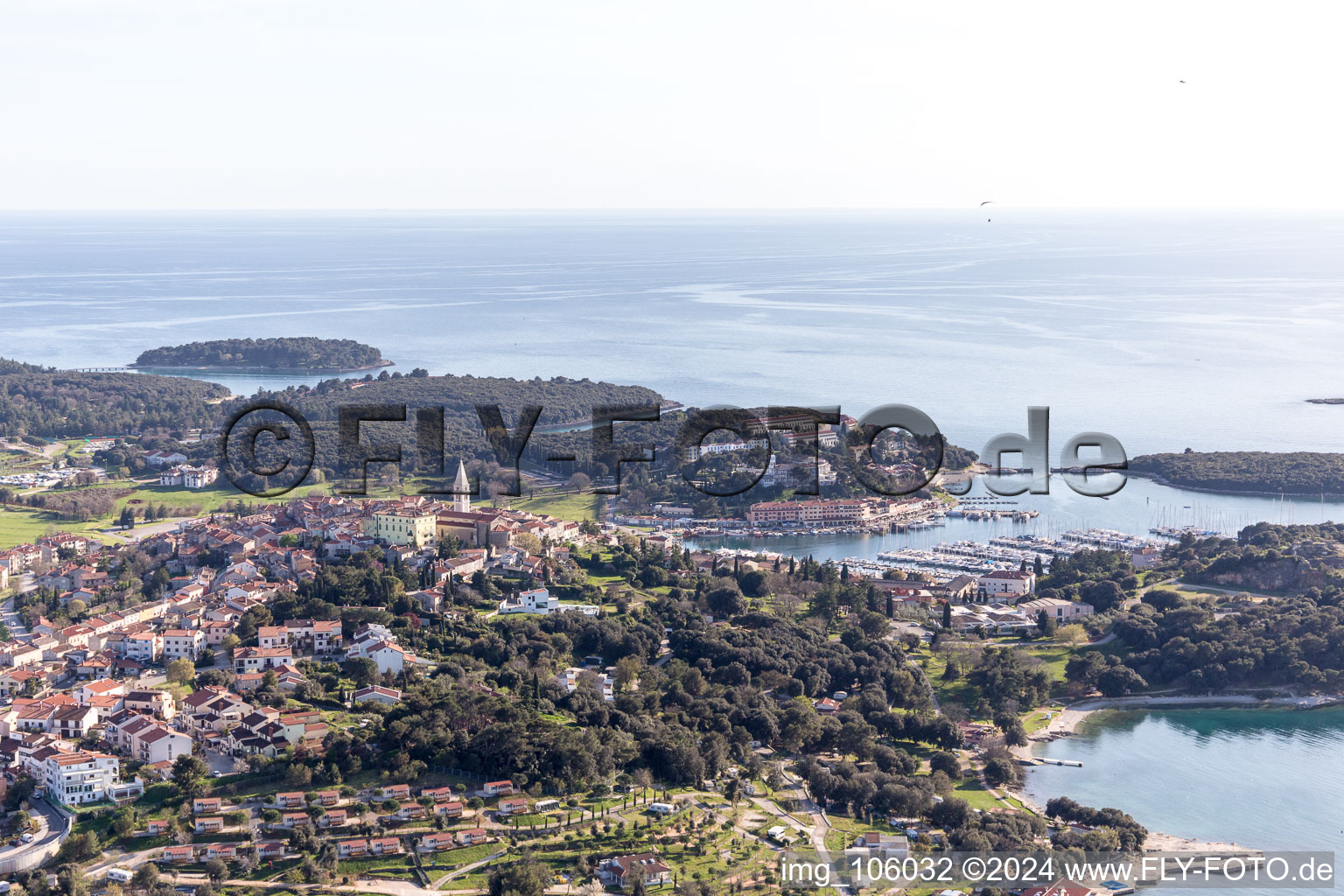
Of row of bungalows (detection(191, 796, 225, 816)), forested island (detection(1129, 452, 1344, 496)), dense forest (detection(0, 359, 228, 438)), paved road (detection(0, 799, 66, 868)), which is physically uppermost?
dense forest (detection(0, 359, 228, 438))

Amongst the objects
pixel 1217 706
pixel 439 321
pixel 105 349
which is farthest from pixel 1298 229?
pixel 1217 706

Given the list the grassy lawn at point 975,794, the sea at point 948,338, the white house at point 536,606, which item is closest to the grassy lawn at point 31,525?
the white house at point 536,606

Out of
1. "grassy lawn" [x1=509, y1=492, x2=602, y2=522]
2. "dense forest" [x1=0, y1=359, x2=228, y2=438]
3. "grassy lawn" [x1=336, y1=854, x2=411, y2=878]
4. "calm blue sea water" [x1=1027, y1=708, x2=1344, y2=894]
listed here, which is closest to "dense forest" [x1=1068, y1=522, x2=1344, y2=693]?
"calm blue sea water" [x1=1027, y1=708, x2=1344, y2=894]

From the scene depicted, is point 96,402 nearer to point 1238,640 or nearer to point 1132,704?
point 1132,704

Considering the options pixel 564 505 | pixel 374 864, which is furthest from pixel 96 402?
pixel 374 864

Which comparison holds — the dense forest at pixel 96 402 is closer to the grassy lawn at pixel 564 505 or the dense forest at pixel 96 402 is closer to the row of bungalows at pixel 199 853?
the grassy lawn at pixel 564 505

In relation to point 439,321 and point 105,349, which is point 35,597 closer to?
point 105,349

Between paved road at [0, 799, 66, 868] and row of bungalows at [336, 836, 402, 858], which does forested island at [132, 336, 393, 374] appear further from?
row of bungalows at [336, 836, 402, 858]
